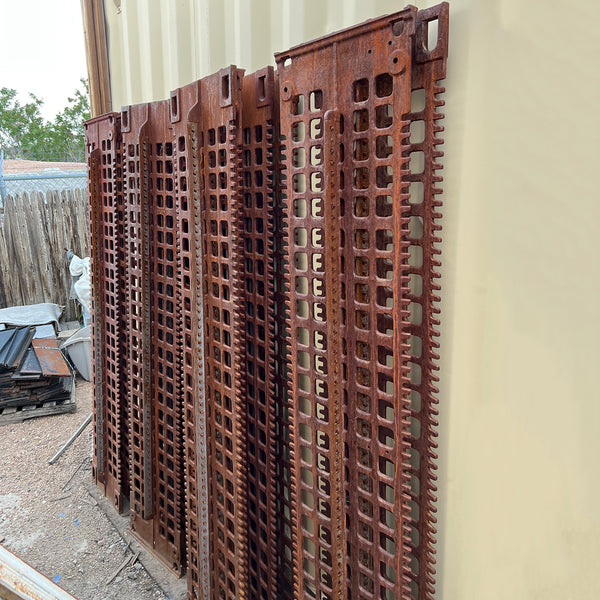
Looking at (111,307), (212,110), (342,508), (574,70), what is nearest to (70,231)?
(111,307)

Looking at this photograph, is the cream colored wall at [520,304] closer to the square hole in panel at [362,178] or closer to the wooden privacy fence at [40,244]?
the square hole in panel at [362,178]

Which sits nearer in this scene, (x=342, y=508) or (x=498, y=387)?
(x=498, y=387)

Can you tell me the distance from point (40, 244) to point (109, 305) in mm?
4620

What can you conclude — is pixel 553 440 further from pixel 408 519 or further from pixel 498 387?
pixel 408 519

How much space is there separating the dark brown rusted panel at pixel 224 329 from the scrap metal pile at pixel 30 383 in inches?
126

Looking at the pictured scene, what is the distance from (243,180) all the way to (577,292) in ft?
3.99

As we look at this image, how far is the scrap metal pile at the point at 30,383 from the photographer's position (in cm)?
458

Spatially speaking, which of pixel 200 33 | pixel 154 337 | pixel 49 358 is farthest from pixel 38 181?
pixel 200 33

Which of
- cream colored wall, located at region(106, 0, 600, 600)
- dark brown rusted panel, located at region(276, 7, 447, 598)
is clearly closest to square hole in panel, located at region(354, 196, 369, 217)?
dark brown rusted panel, located at region(276, 7, 447, 598)

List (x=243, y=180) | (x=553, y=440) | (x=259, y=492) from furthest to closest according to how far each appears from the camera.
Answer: (x=259, y=492)
(x=243, y=180)
(x=553, y=440)

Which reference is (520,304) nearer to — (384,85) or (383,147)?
(383,147)

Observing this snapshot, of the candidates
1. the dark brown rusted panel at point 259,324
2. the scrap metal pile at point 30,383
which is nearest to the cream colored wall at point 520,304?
the dark brown rusted panel at point 259,324

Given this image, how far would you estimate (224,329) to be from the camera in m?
1.96

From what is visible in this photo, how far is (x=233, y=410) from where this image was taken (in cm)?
196
